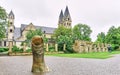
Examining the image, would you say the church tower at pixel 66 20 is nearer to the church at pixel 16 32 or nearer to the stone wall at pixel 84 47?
the church at pixel 16 32

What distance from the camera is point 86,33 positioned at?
90.3 metres

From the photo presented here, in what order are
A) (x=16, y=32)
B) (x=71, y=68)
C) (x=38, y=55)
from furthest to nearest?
(x=16, y=32) < (x=71, y=68) < (x=38, y=55)

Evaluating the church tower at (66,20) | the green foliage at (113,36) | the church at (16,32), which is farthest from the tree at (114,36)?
the church tower at (66,20)

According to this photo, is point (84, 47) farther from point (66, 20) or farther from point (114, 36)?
point (66, 20)

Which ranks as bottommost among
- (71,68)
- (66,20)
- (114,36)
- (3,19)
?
(71,68)

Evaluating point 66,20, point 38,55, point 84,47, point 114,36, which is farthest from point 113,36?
point 38,55

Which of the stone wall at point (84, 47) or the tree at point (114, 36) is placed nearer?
the stone wall at point (84, 47)

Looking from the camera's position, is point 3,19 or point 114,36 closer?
point 3,19

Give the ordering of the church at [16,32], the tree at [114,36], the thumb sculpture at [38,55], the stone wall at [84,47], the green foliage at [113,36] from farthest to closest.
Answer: the church at [16,32] → the green foliage at [113,36] → the tree at [114,36] → the stone wall at [84,47] → the thumb sculpture at [38,55]

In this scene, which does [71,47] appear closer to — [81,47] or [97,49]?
[81,47]

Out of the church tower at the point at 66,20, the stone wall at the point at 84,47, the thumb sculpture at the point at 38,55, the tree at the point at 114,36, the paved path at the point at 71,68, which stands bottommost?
the paved path at the point at 71,68

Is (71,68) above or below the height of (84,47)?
below

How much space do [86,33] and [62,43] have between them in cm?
4058

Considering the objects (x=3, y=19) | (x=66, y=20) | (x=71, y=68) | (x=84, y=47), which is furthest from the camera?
(x=66, y=20)
